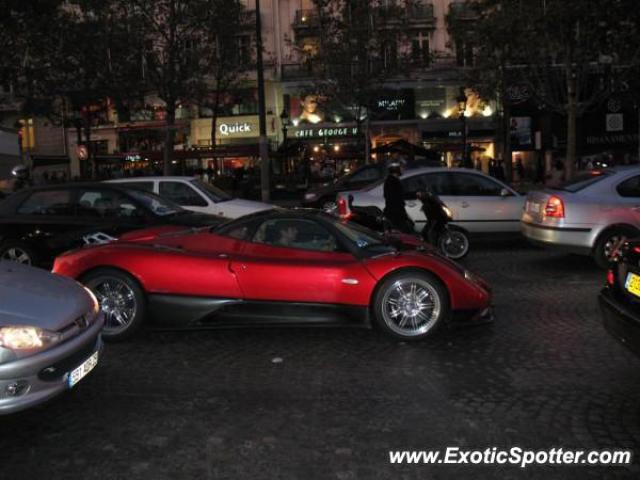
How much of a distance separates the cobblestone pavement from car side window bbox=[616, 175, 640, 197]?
3390mm

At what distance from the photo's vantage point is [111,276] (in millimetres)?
6227

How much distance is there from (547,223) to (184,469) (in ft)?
23.6

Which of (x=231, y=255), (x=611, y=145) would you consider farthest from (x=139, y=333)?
(x=611, y=145)

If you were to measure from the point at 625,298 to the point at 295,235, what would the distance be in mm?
3039

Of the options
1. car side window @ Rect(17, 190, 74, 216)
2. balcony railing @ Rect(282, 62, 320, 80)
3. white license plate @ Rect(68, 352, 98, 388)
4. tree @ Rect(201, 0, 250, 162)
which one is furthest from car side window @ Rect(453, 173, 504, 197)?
balcony railing @ Rect(282, 62, 320, 80)

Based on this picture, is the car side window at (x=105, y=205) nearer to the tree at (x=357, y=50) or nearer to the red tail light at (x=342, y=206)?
the red tail light at (x=342, y=206)

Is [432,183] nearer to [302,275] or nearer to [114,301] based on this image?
[302,275]

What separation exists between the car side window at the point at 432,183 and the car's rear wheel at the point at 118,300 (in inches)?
268

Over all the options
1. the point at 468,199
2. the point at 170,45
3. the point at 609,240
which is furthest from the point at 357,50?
the point at 609,240

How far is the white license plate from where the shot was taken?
4.21 meters

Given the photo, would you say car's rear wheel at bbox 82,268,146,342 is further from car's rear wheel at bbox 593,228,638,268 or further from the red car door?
car's rear wheel at bbox 593,228,638,268

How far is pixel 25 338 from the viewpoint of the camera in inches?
155

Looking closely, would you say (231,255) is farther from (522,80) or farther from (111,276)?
(522,80)

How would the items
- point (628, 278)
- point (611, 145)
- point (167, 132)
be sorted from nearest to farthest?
point (628, 278) → point (167, 132) → point (611, 145)
